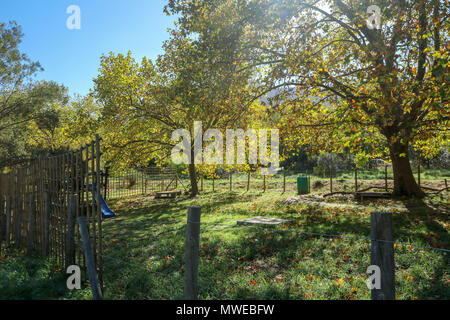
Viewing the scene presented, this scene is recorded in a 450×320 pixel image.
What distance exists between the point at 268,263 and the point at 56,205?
4258 mm

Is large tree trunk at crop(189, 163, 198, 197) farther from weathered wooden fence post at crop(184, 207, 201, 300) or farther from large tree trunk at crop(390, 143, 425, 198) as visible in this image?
weathered wooden fence post at crop(184, 207, 201, 300)

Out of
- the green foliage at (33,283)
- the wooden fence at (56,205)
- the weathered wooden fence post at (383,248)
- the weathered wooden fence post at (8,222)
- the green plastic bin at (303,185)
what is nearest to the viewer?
the weathered wooden fence post at (383,248)

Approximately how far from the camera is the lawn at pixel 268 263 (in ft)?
14.8

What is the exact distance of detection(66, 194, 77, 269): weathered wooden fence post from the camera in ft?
16.9

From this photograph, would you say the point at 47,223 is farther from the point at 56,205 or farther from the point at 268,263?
the point at 268,263

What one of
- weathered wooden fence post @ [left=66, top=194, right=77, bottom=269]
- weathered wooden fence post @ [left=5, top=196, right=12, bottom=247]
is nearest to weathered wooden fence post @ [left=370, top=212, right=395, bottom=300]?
weathered wooden fence post @ [left=66, top=194, right=77, bottom=269]

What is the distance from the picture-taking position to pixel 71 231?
5.19m

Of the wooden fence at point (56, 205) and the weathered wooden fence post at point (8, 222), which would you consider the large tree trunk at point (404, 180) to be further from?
the weathered wooden fence post at point (8, 222)

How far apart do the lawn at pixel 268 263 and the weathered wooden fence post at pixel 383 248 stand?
170 cm

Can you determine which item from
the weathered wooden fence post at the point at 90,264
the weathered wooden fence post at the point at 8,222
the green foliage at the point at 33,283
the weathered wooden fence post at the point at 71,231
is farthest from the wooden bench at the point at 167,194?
the weathered wooden fence post at the point at 90,264

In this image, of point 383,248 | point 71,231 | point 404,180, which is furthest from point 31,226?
point 404,180

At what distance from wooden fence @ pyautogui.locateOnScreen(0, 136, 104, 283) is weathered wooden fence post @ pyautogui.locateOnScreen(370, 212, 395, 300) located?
3329mm

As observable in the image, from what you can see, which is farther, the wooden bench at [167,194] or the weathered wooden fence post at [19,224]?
the wooden bench at [167,194]
